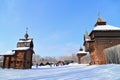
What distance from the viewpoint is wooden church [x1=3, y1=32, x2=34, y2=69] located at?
1278 inches

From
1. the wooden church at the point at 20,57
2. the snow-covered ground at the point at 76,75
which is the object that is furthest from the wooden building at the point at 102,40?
the wooden church at the point at 20,57

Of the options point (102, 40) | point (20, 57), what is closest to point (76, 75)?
point (102, 40)

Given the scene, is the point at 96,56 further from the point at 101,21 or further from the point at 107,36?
the point at 101,21

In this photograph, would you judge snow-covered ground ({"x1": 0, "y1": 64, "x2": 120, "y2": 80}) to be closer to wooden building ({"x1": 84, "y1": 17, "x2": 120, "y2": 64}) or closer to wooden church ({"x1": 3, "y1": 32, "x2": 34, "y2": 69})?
wooden building ({"x1": 84, "y1": 17, "x2": 120, "y2": 64})

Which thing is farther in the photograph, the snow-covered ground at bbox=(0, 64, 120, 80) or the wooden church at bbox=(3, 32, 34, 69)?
the wooden church at bbox=(3, 32, 34, 69)

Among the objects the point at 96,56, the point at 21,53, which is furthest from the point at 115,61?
the point at 21,53

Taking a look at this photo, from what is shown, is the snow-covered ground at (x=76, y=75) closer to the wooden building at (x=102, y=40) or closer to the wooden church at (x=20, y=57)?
the wooden building at (x=102, y=40)

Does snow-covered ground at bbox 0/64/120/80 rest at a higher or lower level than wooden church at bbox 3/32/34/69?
lower

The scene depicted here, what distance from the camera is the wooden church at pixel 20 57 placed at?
107ft

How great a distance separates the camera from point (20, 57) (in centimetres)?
3272

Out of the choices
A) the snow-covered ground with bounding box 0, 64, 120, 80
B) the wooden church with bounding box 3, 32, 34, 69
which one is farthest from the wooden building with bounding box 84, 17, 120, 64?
the wooden church with bounding box 3, 32, 34, 69

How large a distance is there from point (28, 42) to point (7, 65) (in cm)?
685

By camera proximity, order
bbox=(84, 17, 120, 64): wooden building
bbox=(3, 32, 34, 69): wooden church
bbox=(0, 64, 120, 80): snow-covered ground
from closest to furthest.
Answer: bbox=(0, 64, 120, 80): snow-covered ground, bbox=(84, 17, 120, 64): wooden building, bbox=(3, 32, 34, 69): wooden church

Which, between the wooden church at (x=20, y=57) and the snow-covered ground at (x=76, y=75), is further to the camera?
the wooden church at (x=20, y=57)
